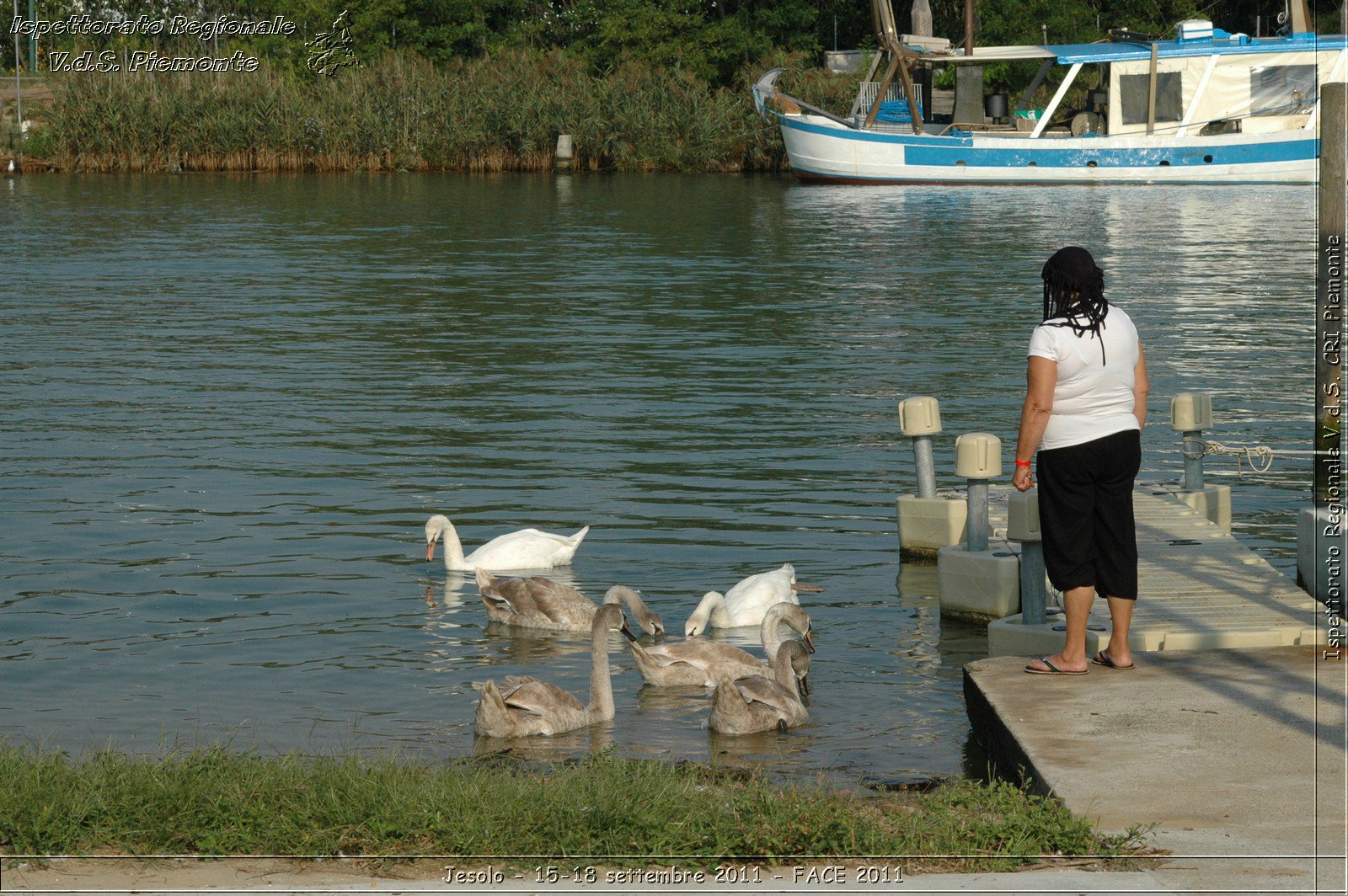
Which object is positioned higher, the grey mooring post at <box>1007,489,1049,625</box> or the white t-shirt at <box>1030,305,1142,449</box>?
the white t-shirt at <box>1030,305,1142,449</box>

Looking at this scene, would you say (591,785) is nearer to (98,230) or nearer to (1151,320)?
(1151,320)

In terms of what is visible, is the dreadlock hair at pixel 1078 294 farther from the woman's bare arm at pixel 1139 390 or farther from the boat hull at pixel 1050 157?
the boat hull at pixel 1050 157

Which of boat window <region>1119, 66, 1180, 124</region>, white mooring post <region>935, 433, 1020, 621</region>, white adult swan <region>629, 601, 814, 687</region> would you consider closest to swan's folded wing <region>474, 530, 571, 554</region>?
white adult swan <region>629, 601, 814, 687</region>

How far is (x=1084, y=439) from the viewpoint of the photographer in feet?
25.1

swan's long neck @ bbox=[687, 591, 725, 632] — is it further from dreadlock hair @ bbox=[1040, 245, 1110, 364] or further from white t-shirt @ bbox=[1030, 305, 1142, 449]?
dreadlock hair @ bbox=[1040, 245, 1110, 364]

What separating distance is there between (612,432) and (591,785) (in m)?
10.2

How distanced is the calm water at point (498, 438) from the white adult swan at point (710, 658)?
138mm

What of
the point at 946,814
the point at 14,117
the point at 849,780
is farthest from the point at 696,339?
the point at 14,117

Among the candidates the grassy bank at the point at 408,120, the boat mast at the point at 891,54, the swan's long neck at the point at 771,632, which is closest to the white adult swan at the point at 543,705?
the swan's long neck at the point at 771,632

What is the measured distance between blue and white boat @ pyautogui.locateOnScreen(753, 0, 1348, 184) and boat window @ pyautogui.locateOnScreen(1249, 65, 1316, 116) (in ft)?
0.10

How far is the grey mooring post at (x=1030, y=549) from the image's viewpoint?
27.8 feet

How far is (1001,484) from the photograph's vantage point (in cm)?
1395

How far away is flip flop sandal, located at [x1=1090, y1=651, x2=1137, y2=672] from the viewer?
789cm
